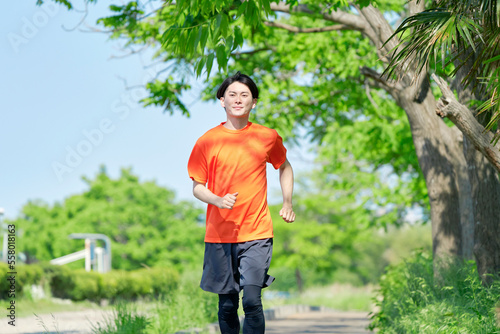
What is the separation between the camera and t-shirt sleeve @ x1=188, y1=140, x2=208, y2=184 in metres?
4.27

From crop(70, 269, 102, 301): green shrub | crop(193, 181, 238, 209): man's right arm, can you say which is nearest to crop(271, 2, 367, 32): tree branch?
crop(193, 181, 238, 209): man's right arm

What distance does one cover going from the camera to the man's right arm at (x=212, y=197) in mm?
3781

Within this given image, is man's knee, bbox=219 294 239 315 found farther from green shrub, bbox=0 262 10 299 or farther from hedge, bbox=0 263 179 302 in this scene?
green shrub, bbox=0 262 10 299

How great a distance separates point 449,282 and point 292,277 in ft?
149

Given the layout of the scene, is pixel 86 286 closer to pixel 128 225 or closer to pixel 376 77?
pixel 376 77

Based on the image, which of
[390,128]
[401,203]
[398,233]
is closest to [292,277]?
[398,233]

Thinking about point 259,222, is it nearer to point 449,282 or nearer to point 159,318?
point 449,282

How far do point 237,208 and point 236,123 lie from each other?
0.63m

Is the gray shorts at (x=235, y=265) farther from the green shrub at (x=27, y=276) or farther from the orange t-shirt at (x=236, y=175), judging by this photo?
the green shrub at (x=27, y=276)

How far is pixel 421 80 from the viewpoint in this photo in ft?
27.4

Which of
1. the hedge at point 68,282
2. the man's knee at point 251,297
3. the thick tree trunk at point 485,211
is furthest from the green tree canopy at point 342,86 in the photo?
the hedge at point 68,282

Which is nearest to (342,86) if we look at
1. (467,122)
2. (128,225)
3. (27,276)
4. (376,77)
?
(376,77)

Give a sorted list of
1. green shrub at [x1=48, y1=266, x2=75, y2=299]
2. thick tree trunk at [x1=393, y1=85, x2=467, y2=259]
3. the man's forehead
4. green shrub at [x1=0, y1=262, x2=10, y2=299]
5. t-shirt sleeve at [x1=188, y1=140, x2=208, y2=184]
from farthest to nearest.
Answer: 1. green shrub at [x1=48, y1=266, x2=75, y2=299]
2. green shrub at [x1=0, y1=262, x2=10, y2=299]
3. thick tree trunk at [x1=393, y1=85, x2=467, y2=259]
4. the man's forehead
5. t-shirt sleeve at [x1=188, y1=140, x2=208, y2=184]

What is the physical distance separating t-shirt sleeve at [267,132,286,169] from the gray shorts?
586 millimetres
